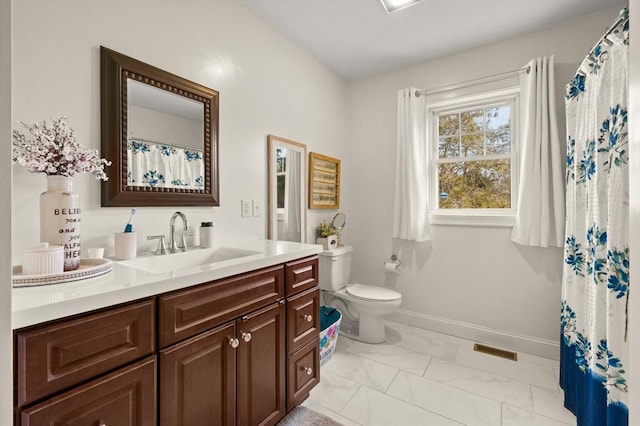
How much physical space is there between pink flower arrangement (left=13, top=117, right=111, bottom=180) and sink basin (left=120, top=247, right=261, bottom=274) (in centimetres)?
42

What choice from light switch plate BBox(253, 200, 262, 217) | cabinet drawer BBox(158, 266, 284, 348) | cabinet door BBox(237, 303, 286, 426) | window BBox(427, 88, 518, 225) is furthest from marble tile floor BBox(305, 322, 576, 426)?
light switch plate BBox(253, 200, 262, 217)

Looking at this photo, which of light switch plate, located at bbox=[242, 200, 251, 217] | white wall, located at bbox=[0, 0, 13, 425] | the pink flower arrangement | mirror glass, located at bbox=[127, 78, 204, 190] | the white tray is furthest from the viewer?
light switch plate, located at bbox=[242, 200, 251, 217]

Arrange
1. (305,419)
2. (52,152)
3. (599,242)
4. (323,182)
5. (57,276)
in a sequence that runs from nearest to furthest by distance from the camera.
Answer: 1. (57,276)
2. (52,152)
3. (599,242)
4. (305,419)
5. (323,182)

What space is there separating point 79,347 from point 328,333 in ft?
5.28

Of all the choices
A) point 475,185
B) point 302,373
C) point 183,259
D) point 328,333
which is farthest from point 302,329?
point 475,185

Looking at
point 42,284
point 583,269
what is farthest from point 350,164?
point 42,284

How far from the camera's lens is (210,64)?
172cm

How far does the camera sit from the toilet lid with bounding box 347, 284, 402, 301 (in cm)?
234

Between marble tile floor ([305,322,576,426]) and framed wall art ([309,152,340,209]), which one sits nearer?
marble tile floor ([305,322,576,426])

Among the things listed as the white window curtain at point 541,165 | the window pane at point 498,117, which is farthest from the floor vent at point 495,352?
the window pane at point 498,117

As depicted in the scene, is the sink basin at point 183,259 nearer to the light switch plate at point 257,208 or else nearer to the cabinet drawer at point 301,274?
the cabinet drawer at point 301,274

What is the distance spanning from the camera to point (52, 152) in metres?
0.98

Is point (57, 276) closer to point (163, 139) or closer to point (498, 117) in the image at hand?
point (163, 139)

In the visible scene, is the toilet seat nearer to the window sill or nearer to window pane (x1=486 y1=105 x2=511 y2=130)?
the window sill
